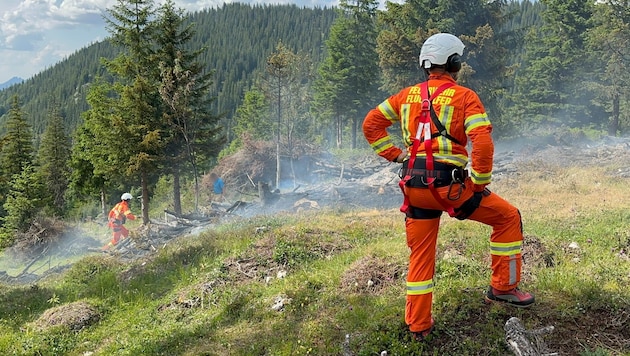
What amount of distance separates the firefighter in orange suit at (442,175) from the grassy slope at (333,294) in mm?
485

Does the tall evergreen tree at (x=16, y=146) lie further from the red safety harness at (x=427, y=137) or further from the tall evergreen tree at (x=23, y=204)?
the red safety harness at (x=427, y=137)

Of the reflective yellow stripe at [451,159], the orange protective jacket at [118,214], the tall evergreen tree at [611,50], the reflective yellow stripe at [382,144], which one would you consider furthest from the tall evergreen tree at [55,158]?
the tall evergreen tree at [611,50]

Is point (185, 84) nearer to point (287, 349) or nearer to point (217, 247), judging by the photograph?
point (217, 247)

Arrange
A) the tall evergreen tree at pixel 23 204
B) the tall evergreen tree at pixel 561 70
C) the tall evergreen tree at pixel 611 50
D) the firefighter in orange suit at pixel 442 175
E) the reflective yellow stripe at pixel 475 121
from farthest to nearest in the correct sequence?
the tall evergreen tree at pixel 561 70 < the tall evergreen tree at pixel 611 50 < the tall evergreen tree at pixel 23 204 < the firefighter in orange suit at pixel 442 175 < the reflective yellow stripe at pixel 475 121

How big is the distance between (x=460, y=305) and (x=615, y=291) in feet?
4.97

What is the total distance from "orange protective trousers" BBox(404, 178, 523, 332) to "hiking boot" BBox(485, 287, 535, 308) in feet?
0.88

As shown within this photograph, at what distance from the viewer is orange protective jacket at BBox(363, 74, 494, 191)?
3510 mm

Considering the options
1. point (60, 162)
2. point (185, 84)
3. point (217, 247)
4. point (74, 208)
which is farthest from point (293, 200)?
point (74, 208)

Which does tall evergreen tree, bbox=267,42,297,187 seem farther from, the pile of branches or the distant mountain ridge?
the distant mountain ridge

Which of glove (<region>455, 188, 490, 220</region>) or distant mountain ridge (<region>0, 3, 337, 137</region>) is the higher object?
distant mountain ridge (<region>0, 3, 337, 137</region>)

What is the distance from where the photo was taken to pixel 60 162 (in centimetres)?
3406

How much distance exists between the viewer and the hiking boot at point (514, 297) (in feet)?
13.3

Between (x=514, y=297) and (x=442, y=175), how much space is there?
1.43 metres

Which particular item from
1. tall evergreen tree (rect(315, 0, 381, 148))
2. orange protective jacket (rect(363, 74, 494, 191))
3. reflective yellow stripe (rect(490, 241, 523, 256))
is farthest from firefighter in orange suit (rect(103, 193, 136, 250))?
tall evergreen tree (rect(315, 0, 381, 148))
